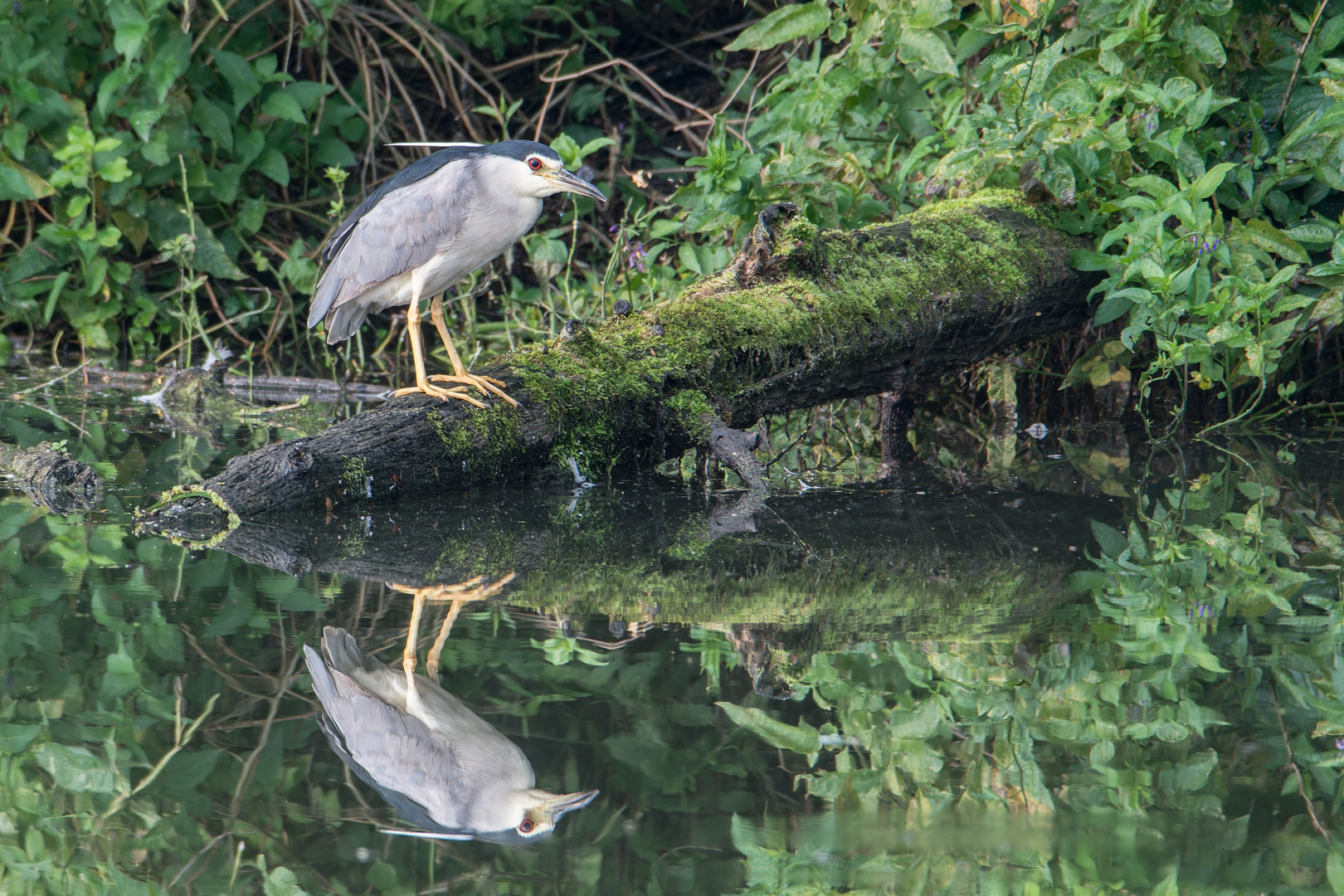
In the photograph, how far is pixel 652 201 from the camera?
23.7 ft

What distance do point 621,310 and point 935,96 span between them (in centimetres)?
196

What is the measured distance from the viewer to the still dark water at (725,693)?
1.73 m

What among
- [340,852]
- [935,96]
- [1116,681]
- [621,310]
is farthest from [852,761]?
[935,96]

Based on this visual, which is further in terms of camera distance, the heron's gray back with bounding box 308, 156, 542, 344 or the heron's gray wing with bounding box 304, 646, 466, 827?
the heron's gray back with bounding box 308, 156, 542, 344

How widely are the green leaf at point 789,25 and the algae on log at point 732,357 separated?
85 cm

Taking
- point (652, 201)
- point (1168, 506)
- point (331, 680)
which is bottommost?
point (652, 201)

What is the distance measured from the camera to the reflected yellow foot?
2404 mm

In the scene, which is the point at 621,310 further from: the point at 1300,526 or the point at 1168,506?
the point at 1300,526

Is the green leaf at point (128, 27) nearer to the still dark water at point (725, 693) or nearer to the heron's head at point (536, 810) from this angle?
the still dark water at point (725, 693)

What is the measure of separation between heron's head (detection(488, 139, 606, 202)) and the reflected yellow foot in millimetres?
1674

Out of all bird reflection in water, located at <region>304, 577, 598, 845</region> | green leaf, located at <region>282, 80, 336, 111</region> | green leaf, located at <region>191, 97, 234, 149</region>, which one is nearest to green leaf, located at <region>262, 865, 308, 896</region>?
bird reflection in water, located at <region>304, 577, 598, 845</region>

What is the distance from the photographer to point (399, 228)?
413 cm

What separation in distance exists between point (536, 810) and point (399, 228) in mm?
2721

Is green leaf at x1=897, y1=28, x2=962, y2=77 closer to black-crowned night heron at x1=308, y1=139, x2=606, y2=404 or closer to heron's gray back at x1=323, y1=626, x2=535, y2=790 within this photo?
black-crowned night heron at x1=308, y1=139, x2=606, y2=404
